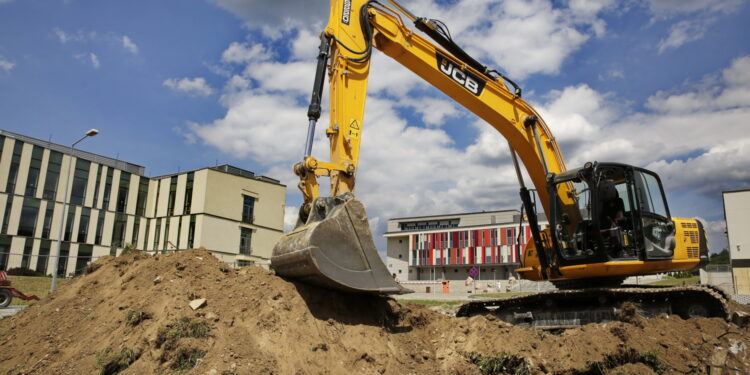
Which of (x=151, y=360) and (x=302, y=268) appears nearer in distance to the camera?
(x=151, y=360)

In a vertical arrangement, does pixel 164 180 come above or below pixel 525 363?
above

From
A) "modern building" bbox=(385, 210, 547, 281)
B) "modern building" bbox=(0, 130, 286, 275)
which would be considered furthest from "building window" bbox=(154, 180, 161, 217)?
"modern building" bbox=(385, 210, 547, 281)

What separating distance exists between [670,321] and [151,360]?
25.6 feet

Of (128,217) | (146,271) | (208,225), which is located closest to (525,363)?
(146,271)

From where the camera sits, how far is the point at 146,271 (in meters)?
8.71

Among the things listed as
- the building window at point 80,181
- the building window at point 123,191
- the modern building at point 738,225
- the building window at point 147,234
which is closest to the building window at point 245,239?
the building window at point 147,234

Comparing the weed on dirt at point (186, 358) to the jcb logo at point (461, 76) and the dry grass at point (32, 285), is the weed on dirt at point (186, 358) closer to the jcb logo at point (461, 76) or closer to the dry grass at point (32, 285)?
the jcb logo at point (461, 76)

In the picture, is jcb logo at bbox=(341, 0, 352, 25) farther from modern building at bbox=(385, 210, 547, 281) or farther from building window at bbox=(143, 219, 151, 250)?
modern building at bbox=(385, 210, 547, 281)

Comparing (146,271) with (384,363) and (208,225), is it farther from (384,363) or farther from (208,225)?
(208,225)

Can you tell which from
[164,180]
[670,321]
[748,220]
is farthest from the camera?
[164,180]

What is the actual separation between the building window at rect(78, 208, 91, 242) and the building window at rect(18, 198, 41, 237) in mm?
3443

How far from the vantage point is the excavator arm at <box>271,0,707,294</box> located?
7953 millimetres

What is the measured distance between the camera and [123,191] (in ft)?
151

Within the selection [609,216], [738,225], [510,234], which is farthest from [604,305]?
[510,234]
